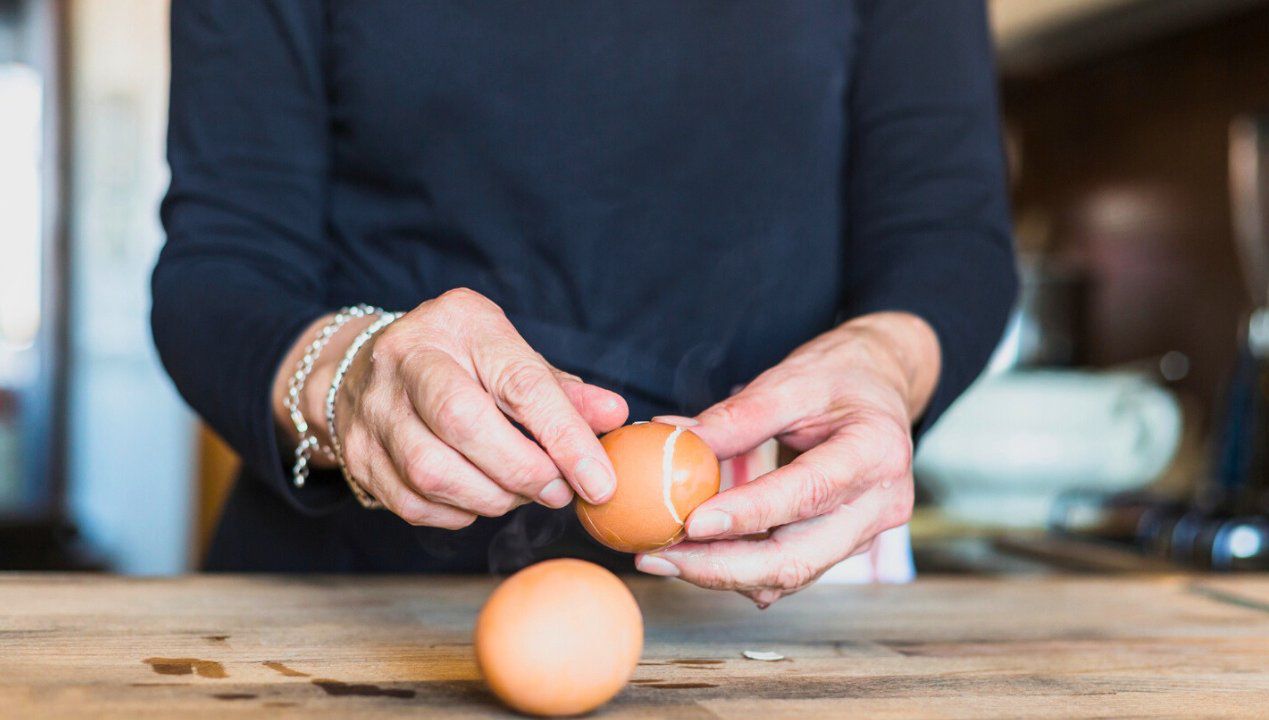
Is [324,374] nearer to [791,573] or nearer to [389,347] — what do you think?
[389,347]

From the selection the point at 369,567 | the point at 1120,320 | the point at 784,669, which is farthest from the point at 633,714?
the point at 1120,320

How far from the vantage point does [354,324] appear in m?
0.76

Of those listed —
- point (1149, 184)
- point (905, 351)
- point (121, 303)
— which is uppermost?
point (1149, 184)

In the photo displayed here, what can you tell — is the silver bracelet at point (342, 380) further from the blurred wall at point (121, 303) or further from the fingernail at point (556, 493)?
the blurred wall at point (121, 303)

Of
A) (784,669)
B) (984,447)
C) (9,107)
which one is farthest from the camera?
(984,447)

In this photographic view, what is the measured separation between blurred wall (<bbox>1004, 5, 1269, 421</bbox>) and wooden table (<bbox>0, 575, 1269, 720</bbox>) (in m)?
4.88

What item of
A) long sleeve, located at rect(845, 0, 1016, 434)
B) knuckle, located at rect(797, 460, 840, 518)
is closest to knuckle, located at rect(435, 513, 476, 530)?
knuckle, located at rect(797, 460, 840, 518)

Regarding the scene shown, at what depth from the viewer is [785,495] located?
0.67m

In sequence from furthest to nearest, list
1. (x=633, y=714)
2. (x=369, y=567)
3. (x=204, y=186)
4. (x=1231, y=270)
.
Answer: (x=1231, y=270), (x=369, y=567), (x=204, y=186), (x=633, y=714)

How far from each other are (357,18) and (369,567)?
507 mm

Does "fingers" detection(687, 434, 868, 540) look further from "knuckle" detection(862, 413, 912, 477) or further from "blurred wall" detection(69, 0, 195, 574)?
"blurred wall" detection(69, 0, 195, 574)

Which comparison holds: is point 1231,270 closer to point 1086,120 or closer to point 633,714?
point 1086,120

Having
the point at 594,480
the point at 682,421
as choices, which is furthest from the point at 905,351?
the point at 594,480

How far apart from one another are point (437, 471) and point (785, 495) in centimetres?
21
